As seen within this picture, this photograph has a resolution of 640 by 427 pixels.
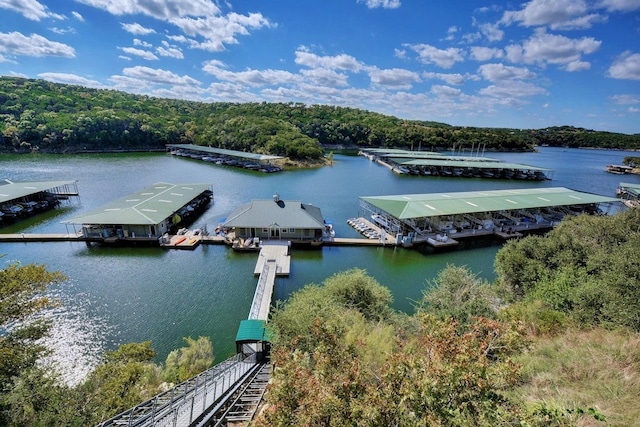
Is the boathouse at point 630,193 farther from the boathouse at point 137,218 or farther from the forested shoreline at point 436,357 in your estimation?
the boathouse at point 137,218

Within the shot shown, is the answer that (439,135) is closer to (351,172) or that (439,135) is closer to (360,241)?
(351,172)

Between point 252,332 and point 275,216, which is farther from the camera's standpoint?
point 275,216

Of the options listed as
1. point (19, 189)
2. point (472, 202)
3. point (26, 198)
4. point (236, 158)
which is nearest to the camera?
point (472, 202)

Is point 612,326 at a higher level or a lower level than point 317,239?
higher

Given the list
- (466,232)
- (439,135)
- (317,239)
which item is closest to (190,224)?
(317,239)

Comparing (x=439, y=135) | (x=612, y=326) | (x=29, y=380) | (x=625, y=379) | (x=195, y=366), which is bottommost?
(x=195, y=366)

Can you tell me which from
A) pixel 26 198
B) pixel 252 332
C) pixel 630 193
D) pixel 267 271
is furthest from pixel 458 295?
pixel 630 193

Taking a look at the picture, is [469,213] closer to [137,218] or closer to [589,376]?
[589,376]

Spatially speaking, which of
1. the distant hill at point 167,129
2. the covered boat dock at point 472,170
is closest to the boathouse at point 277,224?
the covered boat dock at point 472,170
